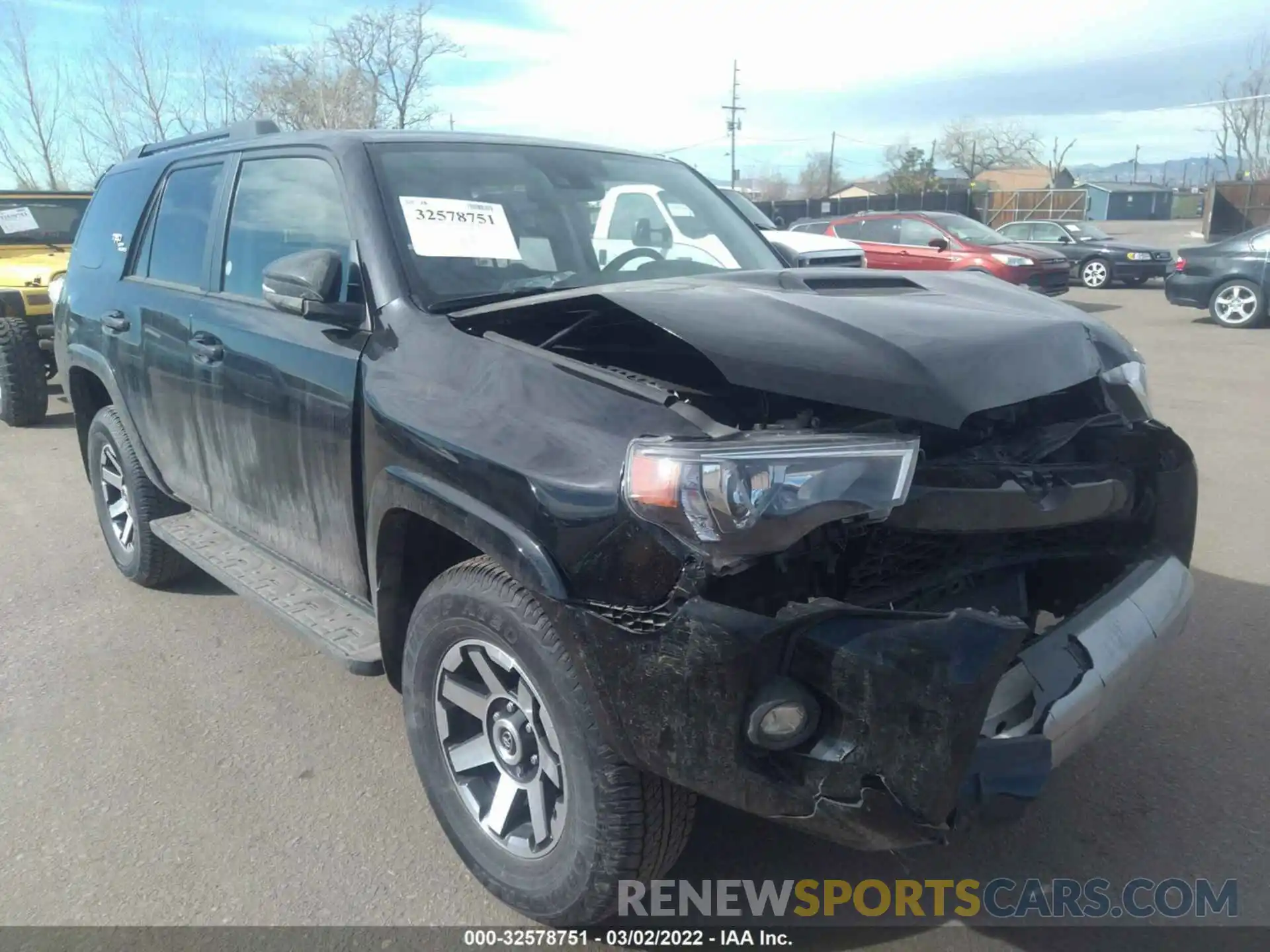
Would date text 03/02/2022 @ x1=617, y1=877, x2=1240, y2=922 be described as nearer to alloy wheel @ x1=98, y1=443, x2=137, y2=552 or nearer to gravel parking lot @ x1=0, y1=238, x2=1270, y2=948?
gravel parking lot @ x1=0, y1=238, x2=1270, y2=948

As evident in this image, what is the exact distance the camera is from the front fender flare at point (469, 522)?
2145 millimetres

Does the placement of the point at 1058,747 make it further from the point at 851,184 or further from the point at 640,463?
the point at 851,184

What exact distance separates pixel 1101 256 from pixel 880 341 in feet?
63.8

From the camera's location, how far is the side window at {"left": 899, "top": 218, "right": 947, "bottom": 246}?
1616cm

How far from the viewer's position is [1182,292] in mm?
14023

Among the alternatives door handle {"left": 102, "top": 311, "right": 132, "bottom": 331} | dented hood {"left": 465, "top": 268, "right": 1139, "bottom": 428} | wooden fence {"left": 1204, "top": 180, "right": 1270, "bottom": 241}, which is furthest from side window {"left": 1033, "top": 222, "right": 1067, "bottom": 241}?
door handle {"left": 102, "top": 311, "right": 132, "bottom": 331}

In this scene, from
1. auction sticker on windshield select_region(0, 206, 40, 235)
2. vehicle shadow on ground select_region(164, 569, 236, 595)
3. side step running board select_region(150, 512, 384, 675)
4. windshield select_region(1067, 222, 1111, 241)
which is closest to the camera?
side step running board select_region(150, 512, 384, 675)

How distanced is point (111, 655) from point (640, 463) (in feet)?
10.2

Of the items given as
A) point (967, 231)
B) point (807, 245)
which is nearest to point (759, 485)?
point (807, 245)

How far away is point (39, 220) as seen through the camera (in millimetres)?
10312

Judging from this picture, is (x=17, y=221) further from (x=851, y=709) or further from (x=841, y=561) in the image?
(x=851, y=709)

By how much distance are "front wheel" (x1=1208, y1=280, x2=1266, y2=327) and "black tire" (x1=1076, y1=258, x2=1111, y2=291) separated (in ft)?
19.4

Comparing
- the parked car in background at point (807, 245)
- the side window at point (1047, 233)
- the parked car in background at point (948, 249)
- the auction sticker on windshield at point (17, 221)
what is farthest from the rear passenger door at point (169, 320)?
the side window at point (1047, 233)

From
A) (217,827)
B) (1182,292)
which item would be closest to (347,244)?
(217,827)
